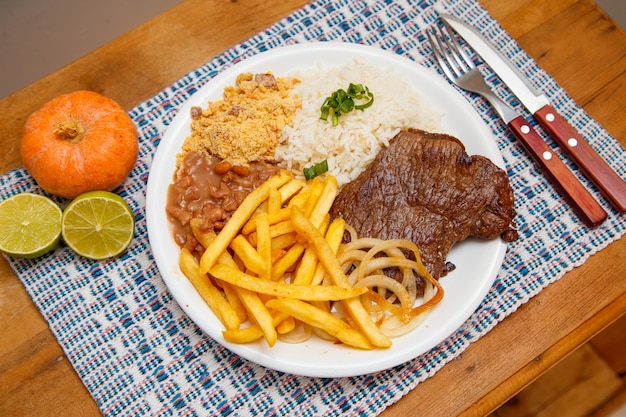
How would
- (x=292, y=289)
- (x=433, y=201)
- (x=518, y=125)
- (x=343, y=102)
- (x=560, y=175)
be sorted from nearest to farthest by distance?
(x=292, y=289) < (x=433, y=201) < (x=343, y=102) < (x=560, y=175) < (x=518, y=125)

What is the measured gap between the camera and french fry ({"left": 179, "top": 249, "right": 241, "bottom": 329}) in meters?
3.39

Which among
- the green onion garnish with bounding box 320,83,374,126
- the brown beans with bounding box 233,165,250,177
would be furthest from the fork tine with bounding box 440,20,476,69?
the brown beans with bounding box 233,165,250,177

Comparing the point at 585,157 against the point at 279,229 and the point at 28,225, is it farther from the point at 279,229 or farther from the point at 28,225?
the point at 28,225

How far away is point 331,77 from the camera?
410 cm

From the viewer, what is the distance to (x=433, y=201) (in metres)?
3.65

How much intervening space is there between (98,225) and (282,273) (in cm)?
122

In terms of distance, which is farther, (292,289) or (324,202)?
(324,202)

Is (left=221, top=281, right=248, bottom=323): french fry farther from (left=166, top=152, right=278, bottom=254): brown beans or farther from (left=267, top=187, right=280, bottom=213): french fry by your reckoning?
(left=267, top=187, right=280, bottom=213): french fry

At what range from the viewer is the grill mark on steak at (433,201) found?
3.62 m

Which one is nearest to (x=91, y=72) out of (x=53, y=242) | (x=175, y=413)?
(x=53, y=242)

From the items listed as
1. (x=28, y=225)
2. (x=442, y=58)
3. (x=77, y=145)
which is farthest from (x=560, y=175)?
(x=28, y=225)

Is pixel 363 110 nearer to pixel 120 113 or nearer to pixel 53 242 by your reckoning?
pixel 120 113

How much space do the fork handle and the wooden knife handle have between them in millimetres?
99

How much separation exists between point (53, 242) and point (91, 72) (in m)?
1.34
